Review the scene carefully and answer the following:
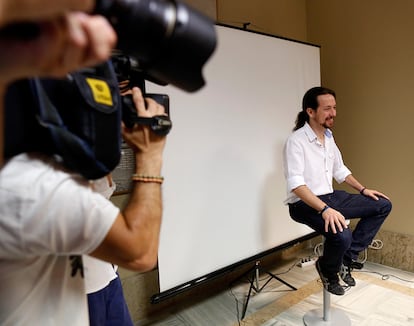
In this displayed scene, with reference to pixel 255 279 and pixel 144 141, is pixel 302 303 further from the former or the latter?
pixel 144 141

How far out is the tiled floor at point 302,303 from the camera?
1.82 m

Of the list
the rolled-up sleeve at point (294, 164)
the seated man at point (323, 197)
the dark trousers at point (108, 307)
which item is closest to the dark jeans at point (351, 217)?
the seated man at point (323, 197)

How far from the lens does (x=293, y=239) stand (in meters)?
2.32

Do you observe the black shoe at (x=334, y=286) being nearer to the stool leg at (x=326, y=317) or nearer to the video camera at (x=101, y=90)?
the stool leg at (x=326, y=317)

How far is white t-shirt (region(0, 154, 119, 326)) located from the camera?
44 cm

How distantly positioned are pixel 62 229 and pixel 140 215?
0.48ft

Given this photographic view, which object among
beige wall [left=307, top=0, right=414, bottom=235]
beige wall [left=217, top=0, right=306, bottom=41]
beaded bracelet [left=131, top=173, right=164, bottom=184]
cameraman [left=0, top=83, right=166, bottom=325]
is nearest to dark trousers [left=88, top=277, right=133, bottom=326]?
cameraman [left=0, top=83, right=166, bottom=325]

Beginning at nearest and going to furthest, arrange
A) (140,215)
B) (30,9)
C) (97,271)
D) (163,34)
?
(30,9), (163,34), (140,215), (97,271)

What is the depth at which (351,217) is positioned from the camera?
1750 mm

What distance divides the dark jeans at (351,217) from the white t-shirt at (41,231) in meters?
1.37

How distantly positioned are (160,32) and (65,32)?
0.20m

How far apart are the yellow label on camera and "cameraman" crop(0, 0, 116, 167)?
0.23 metres

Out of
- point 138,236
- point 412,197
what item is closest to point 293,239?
→ point 412,197

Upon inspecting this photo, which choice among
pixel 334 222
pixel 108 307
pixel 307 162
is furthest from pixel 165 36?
pixel 307 162
